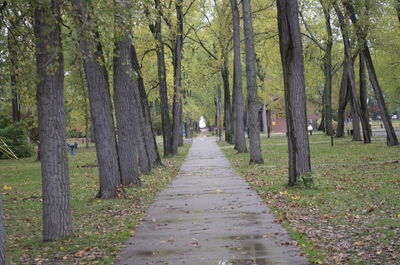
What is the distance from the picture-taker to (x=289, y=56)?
44.4ft

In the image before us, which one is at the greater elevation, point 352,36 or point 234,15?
point 234,15

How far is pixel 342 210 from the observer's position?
34.0ft

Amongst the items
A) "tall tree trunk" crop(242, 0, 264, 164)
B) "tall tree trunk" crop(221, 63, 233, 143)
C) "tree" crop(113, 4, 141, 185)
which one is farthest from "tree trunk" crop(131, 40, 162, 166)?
"tall tree trunk" crop(221, 63, 233, 143)

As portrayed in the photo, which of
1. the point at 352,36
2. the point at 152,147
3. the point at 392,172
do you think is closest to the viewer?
the point at 392,172

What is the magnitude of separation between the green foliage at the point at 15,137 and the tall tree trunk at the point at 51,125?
94.1 feet

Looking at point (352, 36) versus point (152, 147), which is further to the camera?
point (352, 36)

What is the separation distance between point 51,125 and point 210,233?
2.95m

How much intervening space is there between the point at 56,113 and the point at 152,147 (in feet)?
46.6

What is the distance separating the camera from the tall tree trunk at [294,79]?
13.4 meters

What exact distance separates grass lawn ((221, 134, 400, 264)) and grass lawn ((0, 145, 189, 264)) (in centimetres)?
272

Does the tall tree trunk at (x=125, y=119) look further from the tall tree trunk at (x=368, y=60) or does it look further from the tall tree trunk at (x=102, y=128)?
the tall tree trunk at (x=368, y=60)

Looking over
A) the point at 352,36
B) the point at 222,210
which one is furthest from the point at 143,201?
the point at 352,36

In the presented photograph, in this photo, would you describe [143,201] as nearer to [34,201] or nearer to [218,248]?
[34,201]

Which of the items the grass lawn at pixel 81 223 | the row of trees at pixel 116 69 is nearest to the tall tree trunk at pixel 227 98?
the row of trees at pixel 116 69
